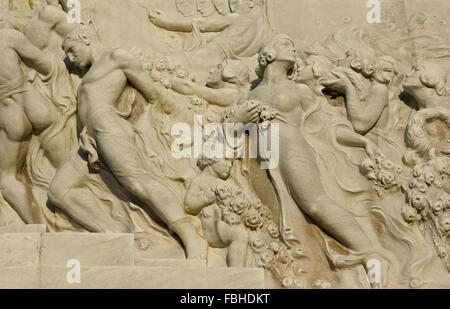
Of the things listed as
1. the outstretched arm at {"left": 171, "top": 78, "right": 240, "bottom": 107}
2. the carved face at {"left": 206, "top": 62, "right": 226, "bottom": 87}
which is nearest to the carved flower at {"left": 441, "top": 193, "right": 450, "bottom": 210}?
the outstretched arm at {"left": 171, "top": 78, "right": 240, "bottom": 107}

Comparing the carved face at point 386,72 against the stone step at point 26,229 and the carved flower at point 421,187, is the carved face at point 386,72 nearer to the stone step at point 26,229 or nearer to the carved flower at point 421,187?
the carved flower at point 421,187

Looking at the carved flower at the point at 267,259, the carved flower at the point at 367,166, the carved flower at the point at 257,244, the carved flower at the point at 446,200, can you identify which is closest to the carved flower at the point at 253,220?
the carved flower at the point at 257,244

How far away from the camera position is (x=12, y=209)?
27.0 ft

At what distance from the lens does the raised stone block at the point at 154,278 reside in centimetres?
702

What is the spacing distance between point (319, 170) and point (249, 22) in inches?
65.2

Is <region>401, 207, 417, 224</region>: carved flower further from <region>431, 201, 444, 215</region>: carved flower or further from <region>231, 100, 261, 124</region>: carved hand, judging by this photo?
<region>231, 100, 261, 124</region>: carved hand

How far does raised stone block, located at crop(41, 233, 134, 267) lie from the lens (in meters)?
7.28

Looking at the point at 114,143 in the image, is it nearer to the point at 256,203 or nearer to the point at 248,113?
the point at 248,113

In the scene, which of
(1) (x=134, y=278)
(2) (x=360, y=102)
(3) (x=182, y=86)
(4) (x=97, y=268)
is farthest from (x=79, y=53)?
(2) (x=360, y=102)

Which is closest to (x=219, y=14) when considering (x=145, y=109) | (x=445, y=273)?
(x=145, y=109)

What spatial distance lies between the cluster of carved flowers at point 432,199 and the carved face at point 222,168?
1.36m

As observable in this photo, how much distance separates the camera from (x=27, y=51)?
8.38 meters

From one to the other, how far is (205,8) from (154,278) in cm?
303
